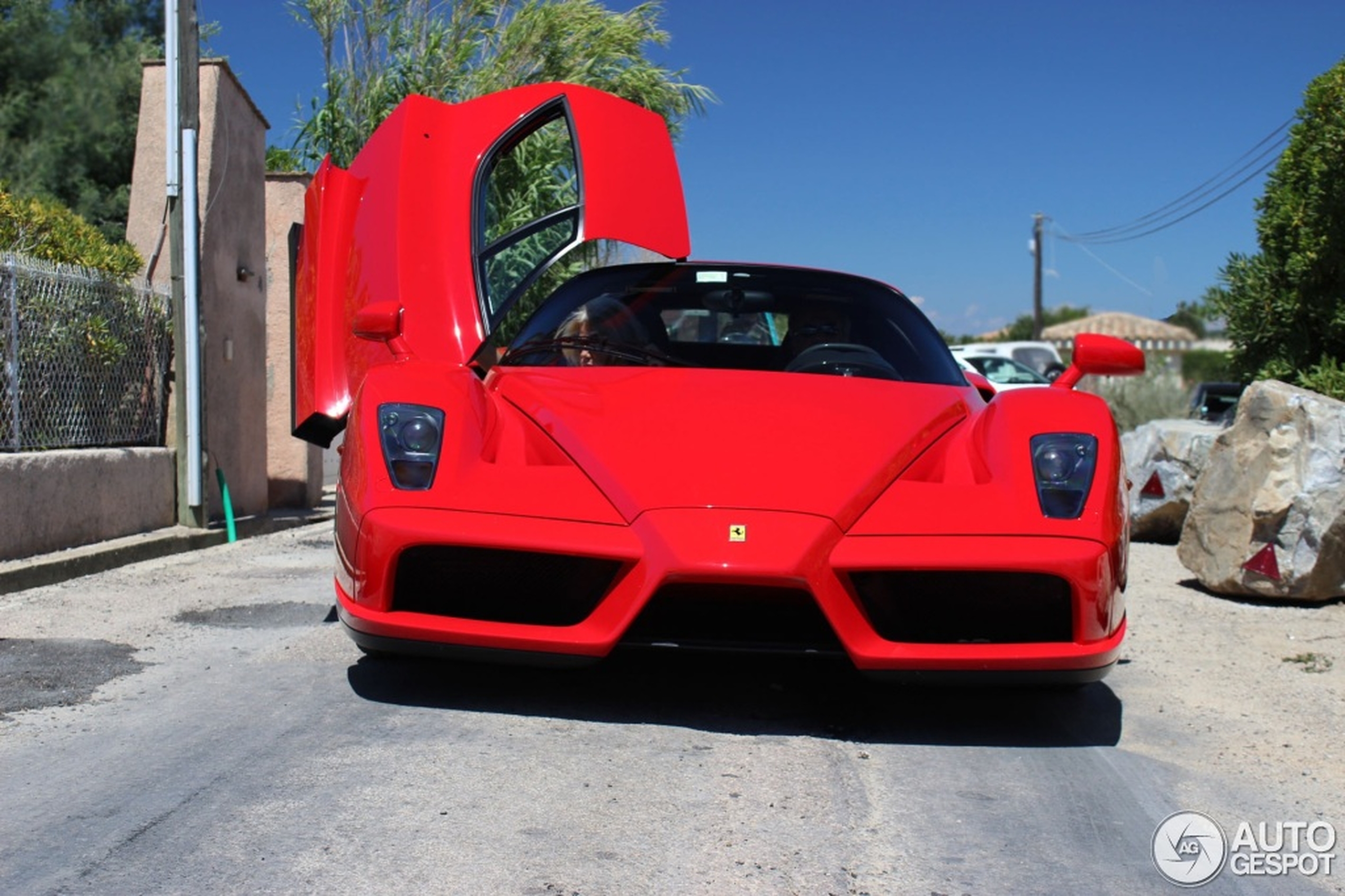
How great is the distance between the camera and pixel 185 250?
8.95 m

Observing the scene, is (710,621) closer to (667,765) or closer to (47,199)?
(667,765)

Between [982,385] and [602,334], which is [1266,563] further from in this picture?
[602,334]

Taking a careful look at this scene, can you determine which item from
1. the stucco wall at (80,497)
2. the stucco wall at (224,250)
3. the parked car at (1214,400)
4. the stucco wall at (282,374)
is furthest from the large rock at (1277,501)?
the stucco wall at (282,374)

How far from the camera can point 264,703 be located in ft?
12.1

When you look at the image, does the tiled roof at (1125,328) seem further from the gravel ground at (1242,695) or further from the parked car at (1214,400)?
the gravel ground at (1242,695)

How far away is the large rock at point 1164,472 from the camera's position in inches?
348

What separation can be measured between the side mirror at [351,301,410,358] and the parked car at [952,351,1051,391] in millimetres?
15260

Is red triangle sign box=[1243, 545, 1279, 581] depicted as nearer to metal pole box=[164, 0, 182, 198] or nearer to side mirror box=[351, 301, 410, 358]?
side mirror box=[351, 301, 410, 358]

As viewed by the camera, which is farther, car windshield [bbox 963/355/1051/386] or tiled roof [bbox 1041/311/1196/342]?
tiled roof [bbox 1041/311/1196/342]

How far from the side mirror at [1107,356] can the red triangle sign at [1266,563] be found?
2.30 m

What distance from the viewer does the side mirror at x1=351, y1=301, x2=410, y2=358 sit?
4484mm

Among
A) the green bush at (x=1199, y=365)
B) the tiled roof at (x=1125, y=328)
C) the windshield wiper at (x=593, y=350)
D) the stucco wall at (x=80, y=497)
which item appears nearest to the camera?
the windshield wiper at (x=593, y=350)

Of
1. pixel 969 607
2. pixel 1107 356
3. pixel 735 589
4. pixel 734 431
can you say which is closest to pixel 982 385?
pixel 1107 356

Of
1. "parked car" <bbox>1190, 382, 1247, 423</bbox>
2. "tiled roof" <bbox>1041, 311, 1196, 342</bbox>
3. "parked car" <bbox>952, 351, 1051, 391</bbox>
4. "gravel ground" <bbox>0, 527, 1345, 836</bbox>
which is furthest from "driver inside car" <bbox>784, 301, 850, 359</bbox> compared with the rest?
"tiled roof" <bbox>1041, 311, 1196, 342</bbox>
